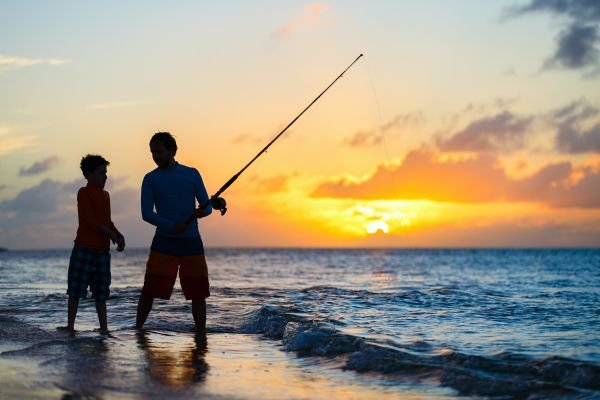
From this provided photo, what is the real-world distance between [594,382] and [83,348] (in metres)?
4.11

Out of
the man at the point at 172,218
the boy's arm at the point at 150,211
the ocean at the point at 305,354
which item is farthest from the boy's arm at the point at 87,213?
the ocean at the point at 305,354

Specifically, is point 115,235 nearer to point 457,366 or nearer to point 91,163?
point 91,163

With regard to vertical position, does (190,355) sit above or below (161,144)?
below

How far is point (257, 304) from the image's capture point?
11.8 metres

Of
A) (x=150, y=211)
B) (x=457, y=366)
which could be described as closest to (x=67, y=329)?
(x=150, y=211)

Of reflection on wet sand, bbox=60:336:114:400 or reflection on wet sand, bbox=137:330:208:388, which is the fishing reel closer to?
reflection on wet sand, bbox=137:330:208:388

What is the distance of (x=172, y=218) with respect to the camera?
21.2 feet

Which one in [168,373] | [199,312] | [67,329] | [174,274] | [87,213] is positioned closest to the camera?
[168,373]

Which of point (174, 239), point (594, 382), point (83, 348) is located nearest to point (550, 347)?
point (594, 382)

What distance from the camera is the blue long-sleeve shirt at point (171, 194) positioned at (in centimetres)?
642

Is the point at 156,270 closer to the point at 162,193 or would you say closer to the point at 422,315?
the point at 162,193

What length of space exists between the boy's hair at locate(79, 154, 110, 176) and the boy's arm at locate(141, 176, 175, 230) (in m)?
0.91

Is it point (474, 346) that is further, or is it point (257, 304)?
point (257, 304)

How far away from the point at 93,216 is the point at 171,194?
1143 mm
